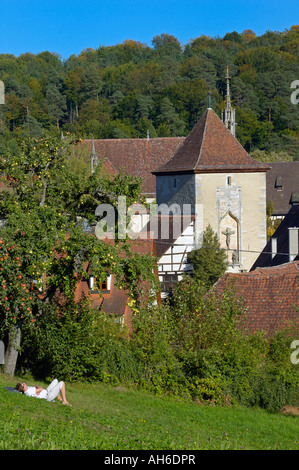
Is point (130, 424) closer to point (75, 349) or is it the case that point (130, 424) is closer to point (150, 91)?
point (75, 349)

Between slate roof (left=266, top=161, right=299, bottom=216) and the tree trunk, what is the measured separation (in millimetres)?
44607

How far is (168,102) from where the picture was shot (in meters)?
101

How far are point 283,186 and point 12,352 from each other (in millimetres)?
48727

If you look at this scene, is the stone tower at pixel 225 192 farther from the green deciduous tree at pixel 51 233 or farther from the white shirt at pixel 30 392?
the white shirt at pixel 30 392

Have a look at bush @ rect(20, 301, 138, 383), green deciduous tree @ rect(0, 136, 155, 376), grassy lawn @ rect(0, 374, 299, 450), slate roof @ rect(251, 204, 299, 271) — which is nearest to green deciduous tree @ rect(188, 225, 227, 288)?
slate roof @ rect(251, 204, 299, 271)

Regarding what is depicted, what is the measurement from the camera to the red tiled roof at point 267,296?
21.9 m

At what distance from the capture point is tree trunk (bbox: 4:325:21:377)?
17641mm

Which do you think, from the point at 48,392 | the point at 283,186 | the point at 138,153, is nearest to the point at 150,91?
the point at 283,186

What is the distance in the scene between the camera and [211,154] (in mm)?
40281

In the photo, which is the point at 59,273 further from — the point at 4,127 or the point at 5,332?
the point at 4,127

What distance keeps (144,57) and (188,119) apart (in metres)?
41.6

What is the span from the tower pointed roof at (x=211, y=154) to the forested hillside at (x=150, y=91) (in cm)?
4632

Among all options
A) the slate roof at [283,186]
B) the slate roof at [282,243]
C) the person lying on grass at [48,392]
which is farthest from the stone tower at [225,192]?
the person lying on grass at [48,392]

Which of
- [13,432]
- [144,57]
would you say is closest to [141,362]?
[13,432]
